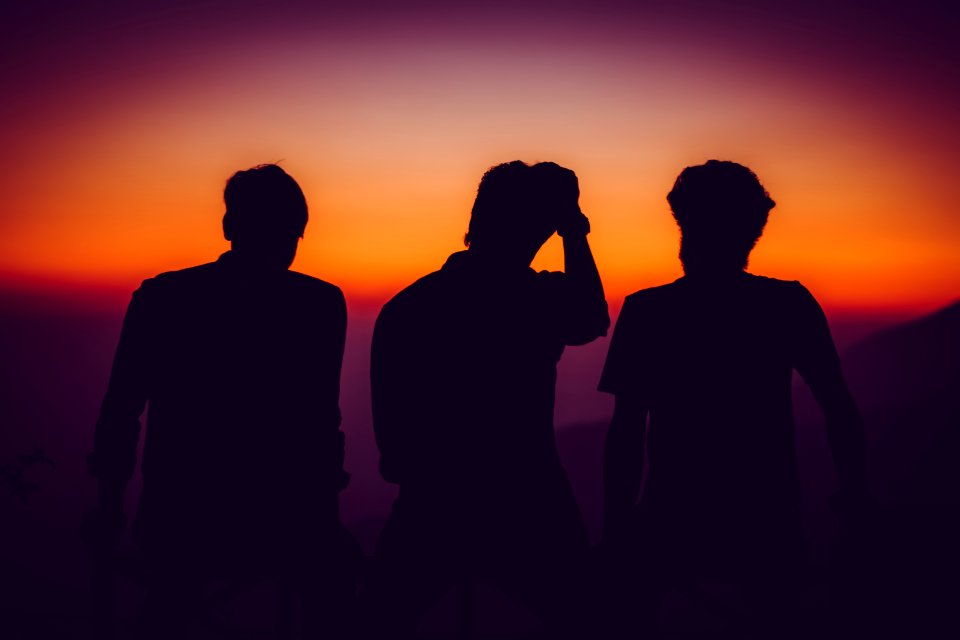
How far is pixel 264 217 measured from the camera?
81.4 inches

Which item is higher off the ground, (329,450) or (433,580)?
(329,450)

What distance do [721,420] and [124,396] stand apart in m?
1.81

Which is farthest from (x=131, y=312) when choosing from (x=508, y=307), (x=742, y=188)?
(x=742, y=188)

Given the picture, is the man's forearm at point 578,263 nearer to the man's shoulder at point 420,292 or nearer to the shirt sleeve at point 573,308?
the shirt sleeve at point 573,308

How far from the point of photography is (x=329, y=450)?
2.06 metres

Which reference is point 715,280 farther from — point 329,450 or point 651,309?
point 329,450

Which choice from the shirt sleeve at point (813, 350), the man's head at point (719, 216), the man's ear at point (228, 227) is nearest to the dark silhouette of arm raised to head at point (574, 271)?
the man's head at point (719, 216)

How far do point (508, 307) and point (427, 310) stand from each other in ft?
0.75

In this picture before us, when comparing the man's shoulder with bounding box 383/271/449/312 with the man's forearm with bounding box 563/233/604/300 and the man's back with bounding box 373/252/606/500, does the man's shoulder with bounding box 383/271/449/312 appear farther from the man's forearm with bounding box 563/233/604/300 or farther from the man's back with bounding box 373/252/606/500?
the man's forearm with bounding box 563/233/604/300

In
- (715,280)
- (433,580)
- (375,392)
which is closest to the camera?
(433,580)

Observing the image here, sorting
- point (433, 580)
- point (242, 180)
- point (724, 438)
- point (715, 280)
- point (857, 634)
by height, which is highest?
point (242, 180)

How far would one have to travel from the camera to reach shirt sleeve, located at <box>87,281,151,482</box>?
2.03 metres

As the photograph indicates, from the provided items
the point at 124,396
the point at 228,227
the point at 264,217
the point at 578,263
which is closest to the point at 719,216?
the point at 578,263

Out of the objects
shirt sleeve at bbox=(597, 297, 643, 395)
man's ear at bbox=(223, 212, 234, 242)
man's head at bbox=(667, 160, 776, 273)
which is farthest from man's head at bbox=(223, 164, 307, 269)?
man's head at bbox=(667, 160, 776, 273)
